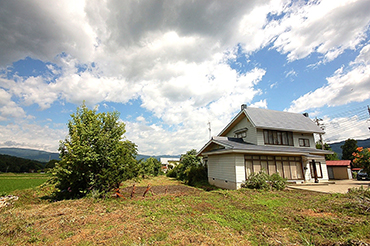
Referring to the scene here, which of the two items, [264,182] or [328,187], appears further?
[328,187]

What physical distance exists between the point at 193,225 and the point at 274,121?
55.4ft

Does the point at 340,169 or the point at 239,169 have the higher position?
the point at 239,169

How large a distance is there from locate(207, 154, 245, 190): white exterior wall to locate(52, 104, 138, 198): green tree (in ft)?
26.7

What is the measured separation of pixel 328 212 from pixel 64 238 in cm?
1024

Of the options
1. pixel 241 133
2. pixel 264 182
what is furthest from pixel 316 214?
pixel 241 133

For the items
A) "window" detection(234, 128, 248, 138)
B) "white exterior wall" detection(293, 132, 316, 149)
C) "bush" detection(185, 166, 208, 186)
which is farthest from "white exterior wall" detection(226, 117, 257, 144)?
"bush" detection(185, 166, 208, 186)

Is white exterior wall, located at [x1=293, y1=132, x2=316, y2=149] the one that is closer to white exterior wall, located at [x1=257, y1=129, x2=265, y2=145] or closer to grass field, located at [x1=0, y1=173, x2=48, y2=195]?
white exterior wall, located at [x1=257, y1=129, x2=265, y2=145]

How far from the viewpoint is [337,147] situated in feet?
565

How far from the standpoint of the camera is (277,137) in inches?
752

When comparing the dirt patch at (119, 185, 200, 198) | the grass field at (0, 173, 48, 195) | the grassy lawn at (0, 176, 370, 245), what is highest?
the grassy lawn at (0, 176, 370, 245)

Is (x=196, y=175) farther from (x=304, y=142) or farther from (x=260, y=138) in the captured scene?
(x=304, y=142)

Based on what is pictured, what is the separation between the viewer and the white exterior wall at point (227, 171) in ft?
48.9

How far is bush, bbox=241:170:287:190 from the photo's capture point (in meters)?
13.9

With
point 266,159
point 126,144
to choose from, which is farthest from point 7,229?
point 266,159
